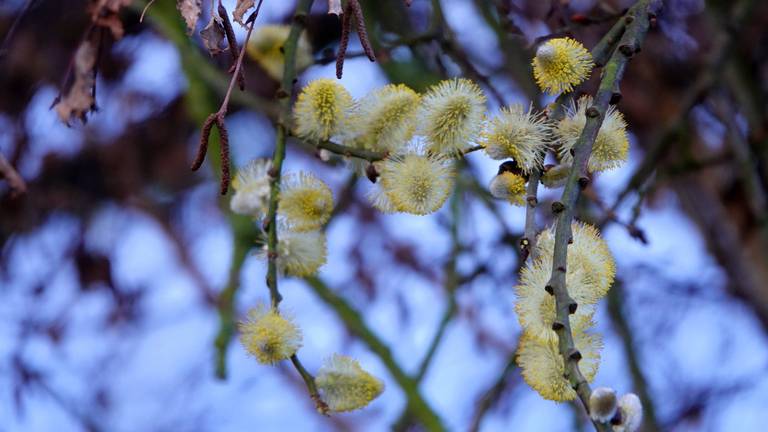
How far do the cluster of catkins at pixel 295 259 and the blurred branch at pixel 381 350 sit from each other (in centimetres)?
88

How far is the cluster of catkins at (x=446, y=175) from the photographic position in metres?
0.96

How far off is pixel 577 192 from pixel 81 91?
0.88 meters

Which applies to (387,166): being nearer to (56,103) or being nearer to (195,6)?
(195,6)

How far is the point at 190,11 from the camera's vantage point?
1.09m

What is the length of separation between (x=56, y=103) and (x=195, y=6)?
0.49m

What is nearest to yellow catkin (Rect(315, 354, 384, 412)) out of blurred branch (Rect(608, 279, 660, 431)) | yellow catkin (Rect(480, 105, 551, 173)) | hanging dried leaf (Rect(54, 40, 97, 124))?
yellow catkin (Rect(480, 105, 551, 173))

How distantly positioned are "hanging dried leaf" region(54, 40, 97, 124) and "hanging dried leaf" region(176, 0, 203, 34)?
420 mm

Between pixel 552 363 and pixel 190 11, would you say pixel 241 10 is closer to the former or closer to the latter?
pixel 190 11

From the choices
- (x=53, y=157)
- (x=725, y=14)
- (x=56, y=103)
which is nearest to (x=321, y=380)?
(x=56, y=103)

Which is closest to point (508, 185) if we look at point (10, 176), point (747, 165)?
point (10, 176)

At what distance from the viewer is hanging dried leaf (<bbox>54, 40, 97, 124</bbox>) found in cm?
146

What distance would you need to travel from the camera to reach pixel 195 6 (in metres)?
1.10

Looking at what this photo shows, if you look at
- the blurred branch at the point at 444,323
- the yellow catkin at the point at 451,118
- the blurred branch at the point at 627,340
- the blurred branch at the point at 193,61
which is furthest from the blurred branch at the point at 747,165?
the yellow catkin at the point at 451,118

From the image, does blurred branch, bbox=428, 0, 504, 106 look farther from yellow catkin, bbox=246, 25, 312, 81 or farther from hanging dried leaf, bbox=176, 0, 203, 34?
hanging dried leaf, bbox=176, 0, 203, 34
